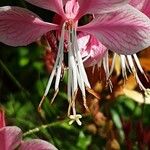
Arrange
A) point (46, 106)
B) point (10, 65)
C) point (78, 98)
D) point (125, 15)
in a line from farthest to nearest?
1. point (10, 65)
2. point (46, 106)
3. point (78, 98)
4. point (125, 15)

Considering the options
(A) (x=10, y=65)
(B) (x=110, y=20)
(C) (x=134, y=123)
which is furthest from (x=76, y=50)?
(A) (x=10, y=65)

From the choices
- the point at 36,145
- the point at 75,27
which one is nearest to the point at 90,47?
the point at 75,27

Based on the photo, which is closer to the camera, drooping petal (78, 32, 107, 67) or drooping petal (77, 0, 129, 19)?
drooping petal (77, 0, 129, 19)

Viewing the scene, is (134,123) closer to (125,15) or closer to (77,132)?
(77,132)

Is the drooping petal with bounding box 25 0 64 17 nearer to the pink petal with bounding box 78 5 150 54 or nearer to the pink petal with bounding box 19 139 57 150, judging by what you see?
the pink petal with bounding box 78 5 150 54

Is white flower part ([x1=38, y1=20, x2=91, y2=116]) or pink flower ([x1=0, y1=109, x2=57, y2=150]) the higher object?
white flower part ([x1=38, y1=20, x2=91, y2=116])

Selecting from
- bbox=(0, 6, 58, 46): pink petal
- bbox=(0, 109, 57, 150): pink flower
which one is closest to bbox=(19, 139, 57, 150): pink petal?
bbox=(0, 109, 57, 150): pink flower

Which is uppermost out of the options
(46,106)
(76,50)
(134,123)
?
(76,50)
